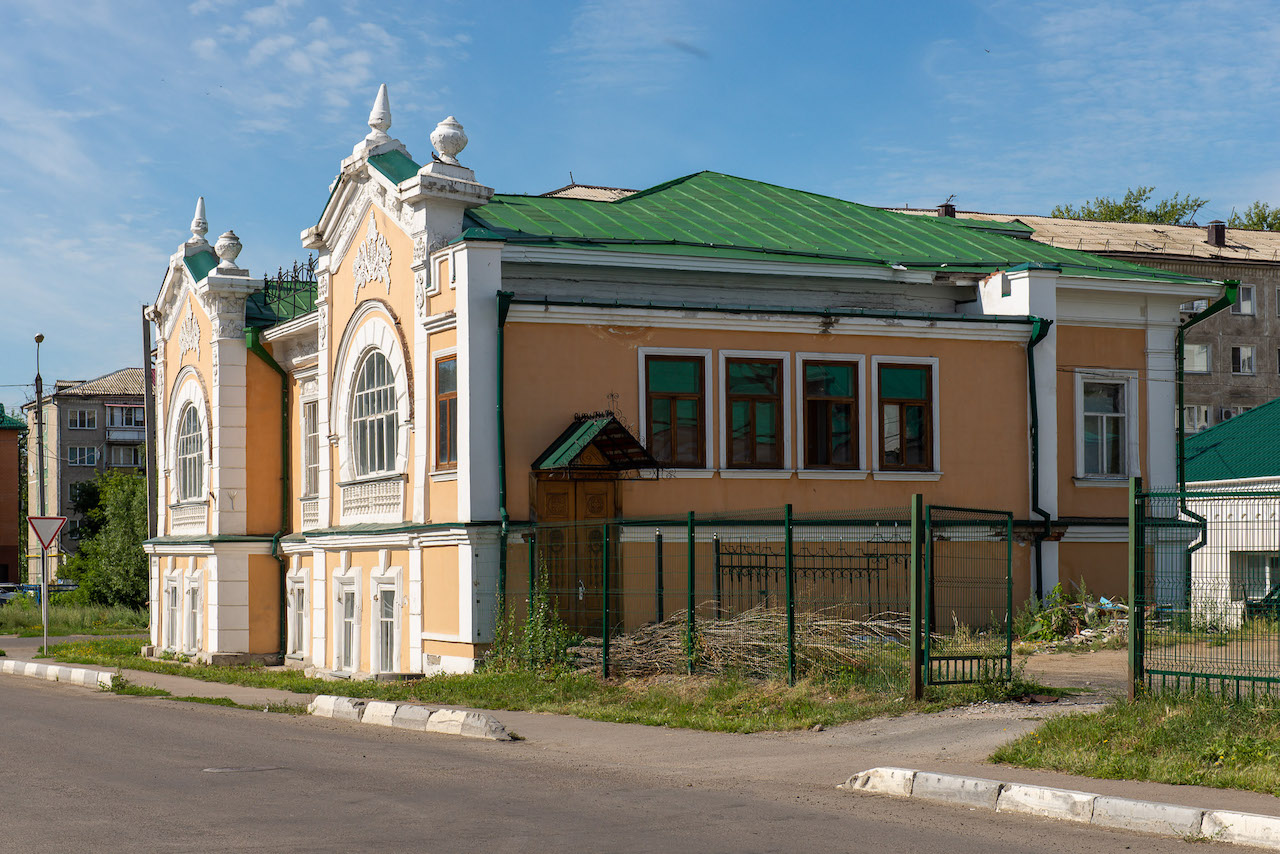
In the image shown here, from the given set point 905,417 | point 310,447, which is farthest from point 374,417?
point 905,417

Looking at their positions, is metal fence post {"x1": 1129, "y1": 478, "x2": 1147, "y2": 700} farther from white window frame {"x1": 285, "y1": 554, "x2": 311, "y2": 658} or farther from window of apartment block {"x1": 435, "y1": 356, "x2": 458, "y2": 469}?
white window frame {"x1": 285, "y1": 554, "x2": 311, "y2": 658}

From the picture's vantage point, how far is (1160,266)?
57656mm

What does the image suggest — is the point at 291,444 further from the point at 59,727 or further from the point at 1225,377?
the point at 1225,377

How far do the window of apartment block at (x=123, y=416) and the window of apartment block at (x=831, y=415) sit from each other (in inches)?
3065

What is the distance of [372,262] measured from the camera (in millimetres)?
21094

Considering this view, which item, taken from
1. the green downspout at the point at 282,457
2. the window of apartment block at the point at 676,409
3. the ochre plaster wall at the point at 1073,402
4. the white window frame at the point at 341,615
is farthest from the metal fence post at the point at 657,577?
the green downspout at the point at 282,457

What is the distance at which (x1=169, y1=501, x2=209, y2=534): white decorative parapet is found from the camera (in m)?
27.2

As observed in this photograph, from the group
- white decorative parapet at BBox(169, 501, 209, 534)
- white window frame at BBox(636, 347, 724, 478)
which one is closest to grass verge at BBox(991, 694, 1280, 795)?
white window frame at BBox(636, 347, 724, 478)

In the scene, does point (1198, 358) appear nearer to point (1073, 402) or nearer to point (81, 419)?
point (1073, 402)

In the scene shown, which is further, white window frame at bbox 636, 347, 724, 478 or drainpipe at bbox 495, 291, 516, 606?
white window frame at bbox 636, 347, 724, 478

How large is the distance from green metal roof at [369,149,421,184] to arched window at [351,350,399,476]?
8.67 ft

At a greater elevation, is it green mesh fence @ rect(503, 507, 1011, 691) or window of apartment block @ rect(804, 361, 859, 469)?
window of apartment block @ rect(804, 361, 859, 469)

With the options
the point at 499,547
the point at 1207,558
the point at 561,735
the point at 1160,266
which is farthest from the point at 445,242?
the point at 1160,266

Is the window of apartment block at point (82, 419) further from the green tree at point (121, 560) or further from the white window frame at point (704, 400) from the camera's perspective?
the white window frame at point (704, 400)
